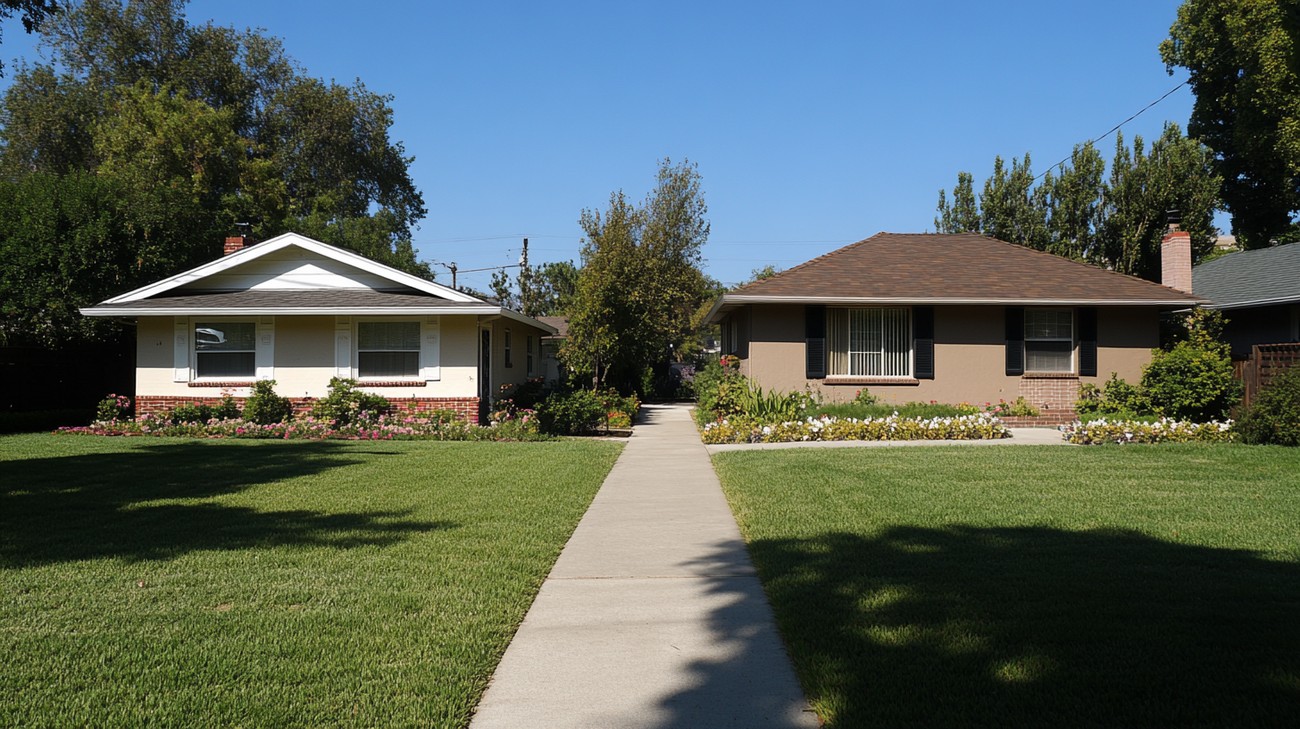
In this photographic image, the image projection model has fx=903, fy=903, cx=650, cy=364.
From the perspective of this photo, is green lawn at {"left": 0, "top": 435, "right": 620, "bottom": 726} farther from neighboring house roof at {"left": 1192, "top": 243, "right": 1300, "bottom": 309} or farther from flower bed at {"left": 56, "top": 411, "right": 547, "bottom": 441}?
neighboring house roof at {"left": 1192, "top": 243, "right": 1300, "bottom": 309}

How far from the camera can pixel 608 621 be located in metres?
5.48

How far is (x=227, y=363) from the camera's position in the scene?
19.5 m

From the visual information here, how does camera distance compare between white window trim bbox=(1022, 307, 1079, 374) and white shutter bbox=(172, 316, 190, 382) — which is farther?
white window trim bbox=(1022, 307, 1079, 374)

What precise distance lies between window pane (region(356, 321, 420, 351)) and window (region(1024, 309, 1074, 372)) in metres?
13.3

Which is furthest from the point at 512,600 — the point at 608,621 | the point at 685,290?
the point at 685,290

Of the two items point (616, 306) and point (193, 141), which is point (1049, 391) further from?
point (193, 141)

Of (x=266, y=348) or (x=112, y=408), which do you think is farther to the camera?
(x=266, y=348)

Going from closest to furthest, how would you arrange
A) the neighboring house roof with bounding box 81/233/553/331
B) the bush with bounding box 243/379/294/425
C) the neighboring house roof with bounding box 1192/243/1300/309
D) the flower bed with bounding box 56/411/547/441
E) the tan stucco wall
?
the flower bed with bounding box 56/411/547/441
the neighboring house roof with bounding box 81/233/553/331
the bush with bounding box 243/379/294/425
the tan stucco wall
the neighboring house roof with bounding box 1192/243/1300/309

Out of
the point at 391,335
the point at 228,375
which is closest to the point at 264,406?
the point at 228,375

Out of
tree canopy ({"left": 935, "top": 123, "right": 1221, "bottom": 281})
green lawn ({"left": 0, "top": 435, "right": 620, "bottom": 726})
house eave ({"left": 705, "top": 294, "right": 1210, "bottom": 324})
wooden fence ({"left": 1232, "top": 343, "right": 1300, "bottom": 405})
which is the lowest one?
green lawn ({"left": 0, "top": 435, "right": 620, "bottom": 726})

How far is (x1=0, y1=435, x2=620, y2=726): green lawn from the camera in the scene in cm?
408

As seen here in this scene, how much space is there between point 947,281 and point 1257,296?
763 centimetres

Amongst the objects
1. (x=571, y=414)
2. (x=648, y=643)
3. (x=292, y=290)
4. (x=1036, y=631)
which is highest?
(x=292, y=290)

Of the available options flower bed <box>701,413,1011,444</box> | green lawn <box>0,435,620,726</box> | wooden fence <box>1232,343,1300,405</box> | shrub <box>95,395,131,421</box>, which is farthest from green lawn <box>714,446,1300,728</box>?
shrub <box>95,395,131,421</box>
